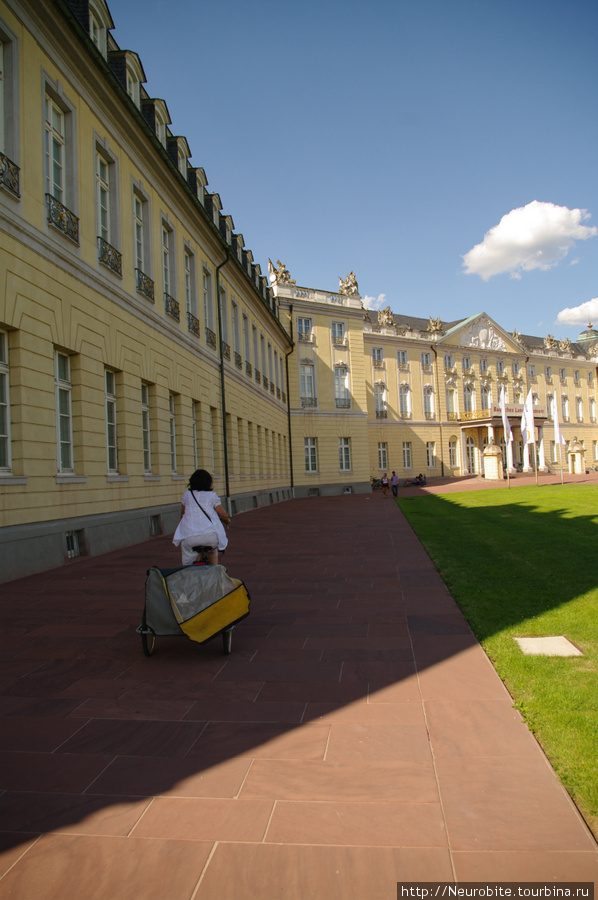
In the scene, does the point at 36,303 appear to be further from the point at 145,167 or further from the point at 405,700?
the point at 405,700

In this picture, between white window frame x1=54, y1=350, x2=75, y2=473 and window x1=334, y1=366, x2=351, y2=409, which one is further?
Answer: window x1=334, y1=366, x2=351, y2=409

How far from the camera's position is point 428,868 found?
2.51 m

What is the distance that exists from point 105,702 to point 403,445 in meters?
51.8

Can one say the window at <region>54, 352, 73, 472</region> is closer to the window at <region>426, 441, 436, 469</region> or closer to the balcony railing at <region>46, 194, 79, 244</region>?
the balcony railing at <region>46, 194, 79, 244</region>

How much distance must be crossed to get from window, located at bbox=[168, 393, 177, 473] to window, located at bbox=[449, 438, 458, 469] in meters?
43.3

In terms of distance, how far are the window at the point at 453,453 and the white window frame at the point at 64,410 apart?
49296 millimetres

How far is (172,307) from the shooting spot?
1820 cm

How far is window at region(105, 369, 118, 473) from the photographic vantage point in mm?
14172

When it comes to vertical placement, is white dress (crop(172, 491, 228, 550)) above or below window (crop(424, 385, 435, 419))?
below

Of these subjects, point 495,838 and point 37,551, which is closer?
point 495,838

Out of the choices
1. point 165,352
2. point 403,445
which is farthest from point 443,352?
point 165,352

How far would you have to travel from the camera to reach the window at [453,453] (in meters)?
58.4

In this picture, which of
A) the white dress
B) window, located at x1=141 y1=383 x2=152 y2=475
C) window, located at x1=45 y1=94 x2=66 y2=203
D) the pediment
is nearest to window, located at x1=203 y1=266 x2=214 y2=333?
window, located at x1=141 y1=383 x2=152 y2=475

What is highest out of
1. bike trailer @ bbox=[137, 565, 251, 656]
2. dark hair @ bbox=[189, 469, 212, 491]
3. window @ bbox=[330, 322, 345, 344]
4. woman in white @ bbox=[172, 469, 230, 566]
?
window @ bbox=[330, 322, 345, 344]
